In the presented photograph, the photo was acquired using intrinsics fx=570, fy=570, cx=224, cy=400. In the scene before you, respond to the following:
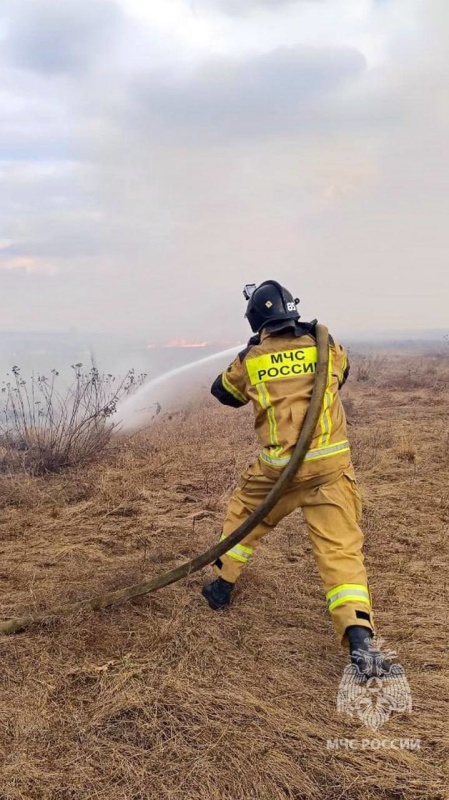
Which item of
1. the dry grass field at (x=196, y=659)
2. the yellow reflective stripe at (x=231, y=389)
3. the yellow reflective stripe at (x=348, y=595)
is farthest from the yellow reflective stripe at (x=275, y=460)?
the dry grass field at (x=196, y=659)

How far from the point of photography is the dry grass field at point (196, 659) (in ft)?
6.95

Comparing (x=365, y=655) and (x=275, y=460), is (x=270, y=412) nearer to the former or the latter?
(x=275, y=460)

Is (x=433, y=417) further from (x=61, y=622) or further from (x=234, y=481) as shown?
(x=61, y=622)

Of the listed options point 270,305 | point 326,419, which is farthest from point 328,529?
point 270,305

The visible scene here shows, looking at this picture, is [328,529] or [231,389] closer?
[328,529]

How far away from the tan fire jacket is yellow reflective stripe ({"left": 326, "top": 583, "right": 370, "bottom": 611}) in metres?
0.58

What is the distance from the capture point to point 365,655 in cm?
261

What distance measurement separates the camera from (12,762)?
7.14 ft

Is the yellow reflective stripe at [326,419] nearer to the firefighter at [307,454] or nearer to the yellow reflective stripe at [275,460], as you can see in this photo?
the firefighter at [307,454]

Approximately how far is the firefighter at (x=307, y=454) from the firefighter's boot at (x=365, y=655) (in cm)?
1

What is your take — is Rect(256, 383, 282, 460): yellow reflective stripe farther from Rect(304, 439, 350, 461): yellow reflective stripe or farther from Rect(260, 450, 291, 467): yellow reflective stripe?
Rect(304, 439, 350, 461): yellow reflective stripe

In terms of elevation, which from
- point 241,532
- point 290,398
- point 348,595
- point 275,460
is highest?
point 290,398

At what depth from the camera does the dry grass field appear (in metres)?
2.12

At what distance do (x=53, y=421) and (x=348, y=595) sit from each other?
495 centimetres
